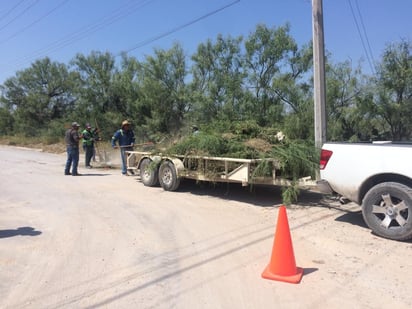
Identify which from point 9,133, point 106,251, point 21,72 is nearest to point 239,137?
point 106,251

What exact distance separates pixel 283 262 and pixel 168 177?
5.81 m

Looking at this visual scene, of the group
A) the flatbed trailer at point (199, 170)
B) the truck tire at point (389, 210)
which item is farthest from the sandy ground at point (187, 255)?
the flatbed trailer at point (199, 170)

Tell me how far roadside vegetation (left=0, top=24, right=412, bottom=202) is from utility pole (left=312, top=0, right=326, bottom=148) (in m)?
0.45

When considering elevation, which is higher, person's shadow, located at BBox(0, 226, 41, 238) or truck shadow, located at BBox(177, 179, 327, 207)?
truck shadow, located at BBox(177, 179, 327, 207)

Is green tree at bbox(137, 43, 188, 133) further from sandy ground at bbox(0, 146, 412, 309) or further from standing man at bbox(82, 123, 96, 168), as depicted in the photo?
sandy ground at bbox(0, 146, 412, 309)

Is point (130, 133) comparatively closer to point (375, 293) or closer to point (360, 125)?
point (360, 125)

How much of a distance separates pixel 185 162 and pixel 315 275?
5.52 metres

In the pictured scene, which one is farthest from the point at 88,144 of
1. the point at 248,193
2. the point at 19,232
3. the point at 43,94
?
the point at 43,94

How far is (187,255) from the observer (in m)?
5.23

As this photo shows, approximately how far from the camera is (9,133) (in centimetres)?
4853

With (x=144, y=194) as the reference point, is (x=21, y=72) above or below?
above

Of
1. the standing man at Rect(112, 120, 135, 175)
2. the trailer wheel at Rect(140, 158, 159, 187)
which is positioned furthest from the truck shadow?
the standing man at Rect(112, 120, 135, 175)

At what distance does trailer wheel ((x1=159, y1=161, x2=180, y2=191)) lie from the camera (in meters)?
9.68

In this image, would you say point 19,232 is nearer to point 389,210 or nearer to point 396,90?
point 389,210
